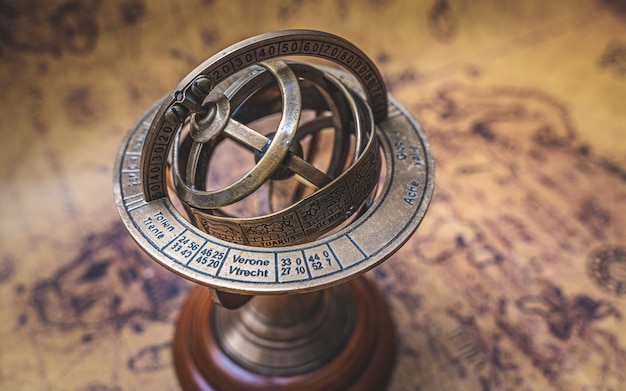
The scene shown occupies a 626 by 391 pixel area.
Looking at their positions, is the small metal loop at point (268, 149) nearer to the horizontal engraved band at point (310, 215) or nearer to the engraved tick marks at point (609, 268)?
the horizontal engraved band at point (310, 215)

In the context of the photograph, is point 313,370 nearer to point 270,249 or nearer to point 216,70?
point 270,249

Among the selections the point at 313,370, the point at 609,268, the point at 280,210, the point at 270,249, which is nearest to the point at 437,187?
the point at 609,268

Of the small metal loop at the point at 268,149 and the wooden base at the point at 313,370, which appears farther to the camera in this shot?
the wooden base at the point at 313,370

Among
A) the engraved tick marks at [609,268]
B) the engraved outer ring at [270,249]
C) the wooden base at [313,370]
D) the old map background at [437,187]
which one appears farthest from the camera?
the engraved tick marks at [609,268]

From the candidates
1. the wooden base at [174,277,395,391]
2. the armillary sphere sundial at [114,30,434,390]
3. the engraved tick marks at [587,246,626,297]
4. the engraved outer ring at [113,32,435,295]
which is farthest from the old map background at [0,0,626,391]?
the engraved outer ring at [113,32,435,295]

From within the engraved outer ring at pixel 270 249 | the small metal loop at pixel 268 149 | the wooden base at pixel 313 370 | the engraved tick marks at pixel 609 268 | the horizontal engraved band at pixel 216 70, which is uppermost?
the horizontal engraved band at pixel 216 70

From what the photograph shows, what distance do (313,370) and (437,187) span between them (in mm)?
1467

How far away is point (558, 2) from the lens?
385 cm

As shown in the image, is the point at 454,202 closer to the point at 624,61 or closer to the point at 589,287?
the point at 589,287

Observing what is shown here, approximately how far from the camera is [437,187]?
309 cm

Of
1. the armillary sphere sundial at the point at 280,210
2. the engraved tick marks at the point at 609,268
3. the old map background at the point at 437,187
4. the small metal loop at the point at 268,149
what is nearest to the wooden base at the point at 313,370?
the armillary sphere sundial at the point at 280,210

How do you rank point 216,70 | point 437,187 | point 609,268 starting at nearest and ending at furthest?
point 216,70, point 609,268, point 437,187

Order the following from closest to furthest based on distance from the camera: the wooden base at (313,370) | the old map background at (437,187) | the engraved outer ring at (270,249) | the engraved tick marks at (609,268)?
the engraved outer ring at (270,249) → the wooden base at (313,370) → the old map background at (437,187) → the engraved tick marks at (609,268)

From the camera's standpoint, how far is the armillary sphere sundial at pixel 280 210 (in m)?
1.47
